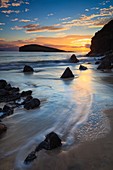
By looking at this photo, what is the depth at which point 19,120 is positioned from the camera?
533 cm

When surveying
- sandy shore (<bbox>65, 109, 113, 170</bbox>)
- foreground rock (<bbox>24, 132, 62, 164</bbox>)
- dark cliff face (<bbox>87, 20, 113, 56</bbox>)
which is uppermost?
dark cliff face (<bbox>87, 20, 113, 56</bbox>)

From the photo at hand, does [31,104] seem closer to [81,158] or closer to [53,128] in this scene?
[53,128]

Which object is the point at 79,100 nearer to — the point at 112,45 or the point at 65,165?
the point at 65,165

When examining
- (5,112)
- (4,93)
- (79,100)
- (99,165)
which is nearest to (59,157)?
(99,165)

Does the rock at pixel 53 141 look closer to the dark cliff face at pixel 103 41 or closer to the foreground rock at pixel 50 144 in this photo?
the foreground rock at pixel 50 144

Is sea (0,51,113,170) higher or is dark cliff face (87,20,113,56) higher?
dark cliff face (87,20,113,56)

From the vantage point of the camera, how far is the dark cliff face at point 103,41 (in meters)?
74.7

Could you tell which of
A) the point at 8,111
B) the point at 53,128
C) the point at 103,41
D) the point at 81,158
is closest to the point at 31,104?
the point at 8,111

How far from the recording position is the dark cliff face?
74.7 m

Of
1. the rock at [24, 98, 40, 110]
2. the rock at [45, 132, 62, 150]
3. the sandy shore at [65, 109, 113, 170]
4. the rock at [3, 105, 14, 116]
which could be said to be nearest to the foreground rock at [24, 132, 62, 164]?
the rock at [45, 132, 62, 150]

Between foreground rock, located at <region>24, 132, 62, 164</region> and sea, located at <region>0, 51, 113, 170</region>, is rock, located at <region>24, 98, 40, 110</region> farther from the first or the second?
foreground rock, located at <region>24, 132, 62, 164</region>

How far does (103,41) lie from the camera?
3039 inches

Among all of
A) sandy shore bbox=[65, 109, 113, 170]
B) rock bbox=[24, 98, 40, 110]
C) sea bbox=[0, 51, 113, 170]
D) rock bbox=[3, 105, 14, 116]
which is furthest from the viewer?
rock bbox=[24, 98, 40, 110]

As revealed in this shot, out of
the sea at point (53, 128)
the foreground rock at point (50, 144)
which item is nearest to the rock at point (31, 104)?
the sea at point (53, 128)
